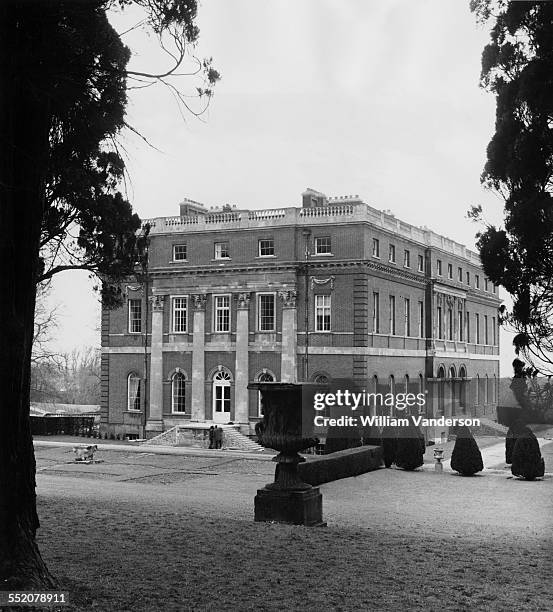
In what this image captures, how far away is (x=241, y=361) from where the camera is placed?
42938mm

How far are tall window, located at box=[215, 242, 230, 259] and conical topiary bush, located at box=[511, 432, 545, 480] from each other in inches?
841

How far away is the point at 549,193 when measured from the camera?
1308 centimetres

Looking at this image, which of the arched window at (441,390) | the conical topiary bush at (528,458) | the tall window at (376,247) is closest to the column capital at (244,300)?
the tall window at (376,247)

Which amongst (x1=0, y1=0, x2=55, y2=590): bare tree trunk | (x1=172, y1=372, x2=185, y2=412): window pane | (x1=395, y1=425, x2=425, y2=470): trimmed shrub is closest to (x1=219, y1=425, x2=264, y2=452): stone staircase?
(x1=172, y1=372, x2=185, y2=412): window pane

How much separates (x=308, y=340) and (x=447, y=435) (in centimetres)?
1166

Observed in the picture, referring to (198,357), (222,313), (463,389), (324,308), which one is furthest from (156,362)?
(463,389)

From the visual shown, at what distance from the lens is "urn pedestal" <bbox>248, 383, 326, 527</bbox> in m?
13.6

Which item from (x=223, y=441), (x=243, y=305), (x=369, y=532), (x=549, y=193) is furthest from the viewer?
(x=243, y=305)

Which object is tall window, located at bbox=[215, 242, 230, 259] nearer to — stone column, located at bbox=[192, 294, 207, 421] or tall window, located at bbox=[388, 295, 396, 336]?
stone column, located at bbox=[192, 294, 207, 421]

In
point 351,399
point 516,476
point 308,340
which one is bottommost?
point 516,476

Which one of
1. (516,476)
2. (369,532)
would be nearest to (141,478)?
(516,476)

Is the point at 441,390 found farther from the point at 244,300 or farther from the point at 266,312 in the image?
the point at 244,300

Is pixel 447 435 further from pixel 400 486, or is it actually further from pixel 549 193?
pixel 549 193

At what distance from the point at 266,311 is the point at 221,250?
4254 mm
